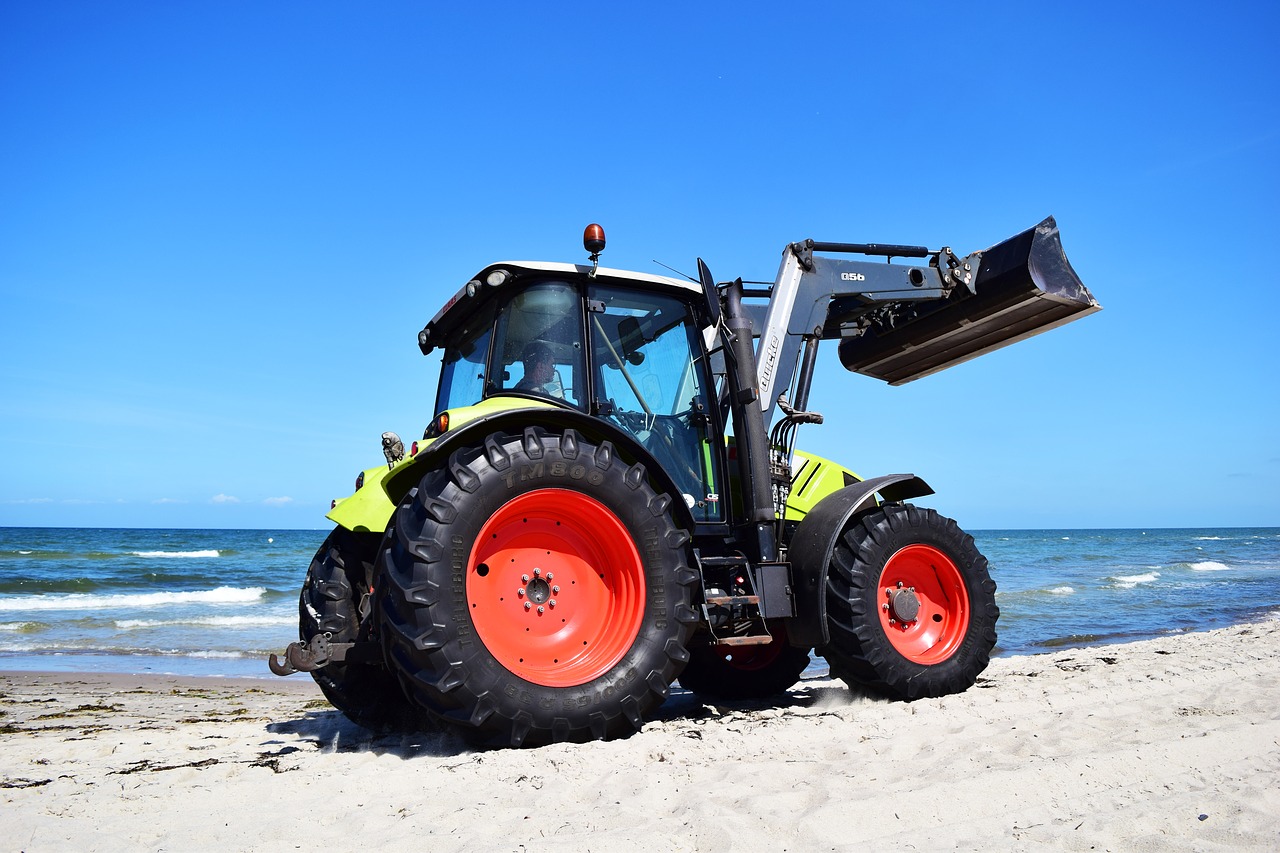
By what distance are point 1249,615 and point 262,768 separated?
1411 cm

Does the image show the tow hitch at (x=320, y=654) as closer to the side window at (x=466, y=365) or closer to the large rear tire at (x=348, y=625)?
the large rear tire at (x=348, y=625)

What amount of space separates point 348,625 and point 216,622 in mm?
11184

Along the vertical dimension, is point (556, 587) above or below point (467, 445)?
below

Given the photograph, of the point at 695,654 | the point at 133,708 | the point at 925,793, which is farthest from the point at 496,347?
the point at 133,708

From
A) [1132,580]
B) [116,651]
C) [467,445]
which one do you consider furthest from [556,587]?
[1132,580]

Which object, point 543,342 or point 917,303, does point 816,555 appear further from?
point 917,303

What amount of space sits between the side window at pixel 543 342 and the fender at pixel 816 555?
150 centimetres

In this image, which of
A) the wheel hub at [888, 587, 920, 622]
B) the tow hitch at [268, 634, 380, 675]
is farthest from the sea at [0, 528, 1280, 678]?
the tow hitch at [268, 634, 380, 675]

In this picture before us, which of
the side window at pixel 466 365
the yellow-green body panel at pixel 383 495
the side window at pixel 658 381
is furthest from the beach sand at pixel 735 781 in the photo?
the side window at pixel 466 365

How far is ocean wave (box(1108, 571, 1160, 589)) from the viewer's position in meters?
20.5

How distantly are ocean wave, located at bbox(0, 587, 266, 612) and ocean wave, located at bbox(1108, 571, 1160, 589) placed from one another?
19125 mm

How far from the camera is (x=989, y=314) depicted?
19.3 feet

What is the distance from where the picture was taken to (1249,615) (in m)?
13.1

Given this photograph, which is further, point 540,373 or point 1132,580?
point 1132,580
